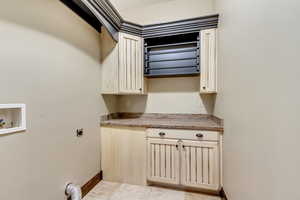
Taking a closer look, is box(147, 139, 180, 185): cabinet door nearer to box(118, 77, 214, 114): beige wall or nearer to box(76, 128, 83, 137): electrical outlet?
box(118, 77, 214, 114): beige wall

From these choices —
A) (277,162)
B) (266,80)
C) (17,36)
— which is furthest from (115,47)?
(277,162)

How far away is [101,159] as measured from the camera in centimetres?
220

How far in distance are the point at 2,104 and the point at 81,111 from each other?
0.81 m

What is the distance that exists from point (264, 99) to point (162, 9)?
95.0 inches

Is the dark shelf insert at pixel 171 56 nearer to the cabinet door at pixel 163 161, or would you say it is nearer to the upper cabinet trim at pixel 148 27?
the upper cabinet trim at pixel 148 27

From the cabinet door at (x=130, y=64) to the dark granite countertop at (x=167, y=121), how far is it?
48cm

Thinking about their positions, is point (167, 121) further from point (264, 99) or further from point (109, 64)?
point (264, 99)

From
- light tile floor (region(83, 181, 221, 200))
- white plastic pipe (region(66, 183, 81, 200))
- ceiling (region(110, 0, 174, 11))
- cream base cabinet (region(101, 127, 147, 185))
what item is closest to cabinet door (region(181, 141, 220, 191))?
light tile floor (region(83, 181, 221, 200))

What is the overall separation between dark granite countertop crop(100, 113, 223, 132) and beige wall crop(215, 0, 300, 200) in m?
0.47

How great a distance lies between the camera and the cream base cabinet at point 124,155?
6.70 feet

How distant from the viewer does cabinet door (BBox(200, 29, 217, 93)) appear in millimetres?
2027

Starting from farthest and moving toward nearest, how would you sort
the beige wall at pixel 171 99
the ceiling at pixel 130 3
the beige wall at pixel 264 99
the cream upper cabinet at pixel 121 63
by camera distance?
the ceiling at pixel 130 3, the beige wall at pixel 171 99, the cream upper cabinet at pixel 121 63, the beige wall at pixel 264 99

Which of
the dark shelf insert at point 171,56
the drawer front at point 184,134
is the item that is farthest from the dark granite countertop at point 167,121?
the dark shelf insert at point 171,56

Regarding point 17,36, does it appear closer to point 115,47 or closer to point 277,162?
point 115,47
